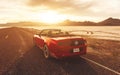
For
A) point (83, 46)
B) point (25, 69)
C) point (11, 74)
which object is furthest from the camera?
point (83, 46)

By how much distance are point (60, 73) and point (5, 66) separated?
256 cm

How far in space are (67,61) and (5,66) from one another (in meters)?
2.78

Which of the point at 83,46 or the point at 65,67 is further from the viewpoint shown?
the point at 83,46

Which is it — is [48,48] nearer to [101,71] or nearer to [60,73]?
[60,73]

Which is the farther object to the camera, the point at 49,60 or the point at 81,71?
the point at 49,60

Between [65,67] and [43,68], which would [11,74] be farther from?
[65,67]

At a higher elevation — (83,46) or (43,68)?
(83,46)

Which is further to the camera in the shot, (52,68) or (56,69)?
(52,68)

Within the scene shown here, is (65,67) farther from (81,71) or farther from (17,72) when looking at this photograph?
(17,72)

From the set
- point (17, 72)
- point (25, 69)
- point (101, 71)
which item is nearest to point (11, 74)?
point (17, 72)

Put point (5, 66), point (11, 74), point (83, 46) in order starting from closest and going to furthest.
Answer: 1. point (11, 74)
2. point (5, 66)
3. point (83, 46)

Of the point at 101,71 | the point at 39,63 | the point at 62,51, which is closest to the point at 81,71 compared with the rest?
the point at 101,71

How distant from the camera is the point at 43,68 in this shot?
20.8 ft

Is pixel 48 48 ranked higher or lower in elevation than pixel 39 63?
higher
